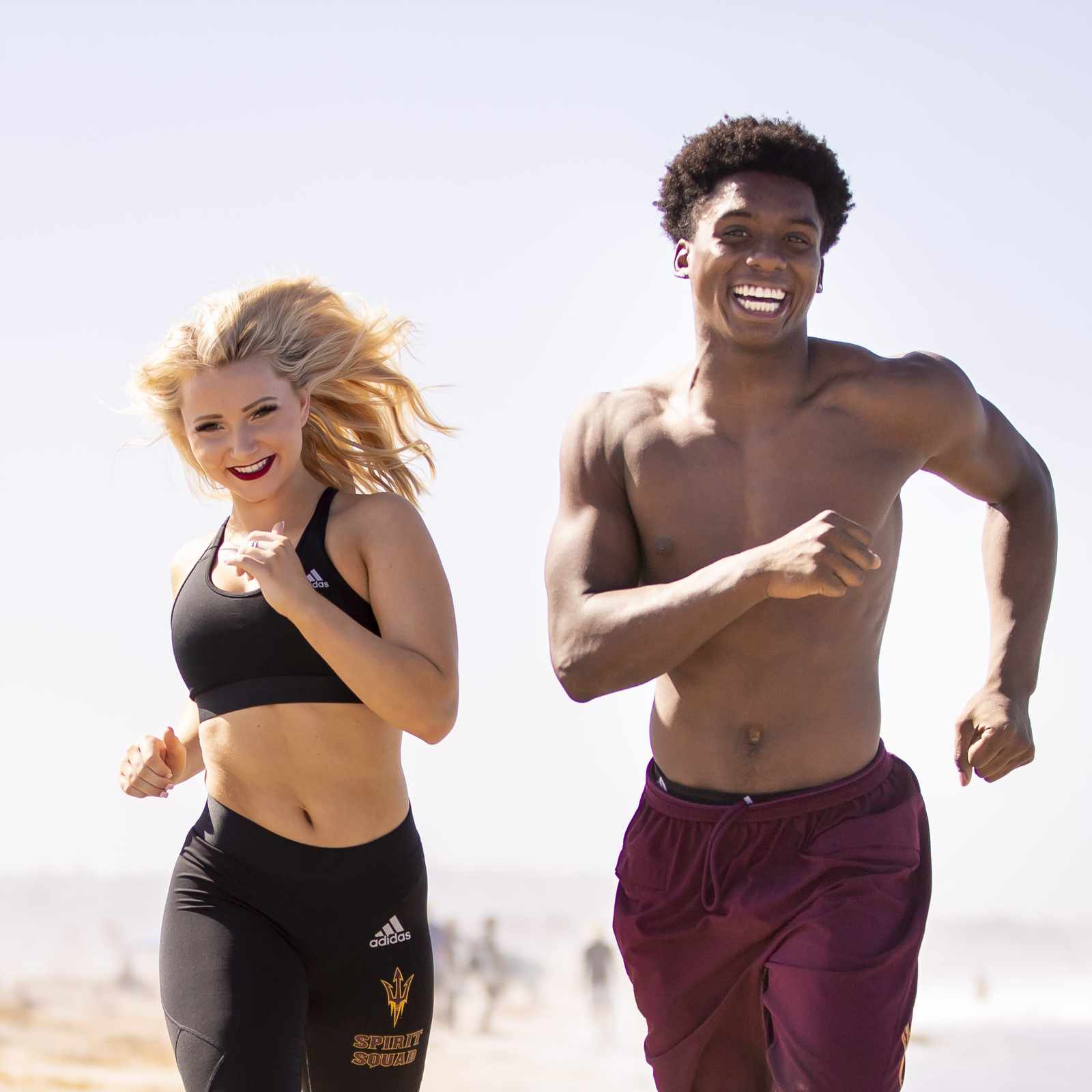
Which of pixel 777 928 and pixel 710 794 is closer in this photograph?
pixel 777 928

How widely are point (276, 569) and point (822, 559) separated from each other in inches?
41.3

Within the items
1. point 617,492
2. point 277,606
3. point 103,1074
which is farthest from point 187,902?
point 103,1074

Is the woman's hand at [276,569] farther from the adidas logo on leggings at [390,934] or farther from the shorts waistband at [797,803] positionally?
the shorts waistband at [797,803]

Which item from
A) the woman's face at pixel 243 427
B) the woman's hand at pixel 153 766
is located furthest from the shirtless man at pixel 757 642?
the woman's hand at pixel 153 766

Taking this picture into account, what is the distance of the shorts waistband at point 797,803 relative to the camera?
3223 millimetres

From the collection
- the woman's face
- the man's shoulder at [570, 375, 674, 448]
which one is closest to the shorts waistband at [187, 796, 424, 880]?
the woman's face

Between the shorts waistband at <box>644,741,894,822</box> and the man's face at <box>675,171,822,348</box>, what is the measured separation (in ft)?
3.04

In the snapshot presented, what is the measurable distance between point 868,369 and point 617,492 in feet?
1.98

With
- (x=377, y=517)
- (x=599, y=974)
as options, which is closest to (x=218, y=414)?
(x=377, y=517)

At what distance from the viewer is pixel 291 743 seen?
319 cm

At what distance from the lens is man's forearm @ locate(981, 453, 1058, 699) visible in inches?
142

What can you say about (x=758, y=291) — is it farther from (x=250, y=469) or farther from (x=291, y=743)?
(x=291, y=743)

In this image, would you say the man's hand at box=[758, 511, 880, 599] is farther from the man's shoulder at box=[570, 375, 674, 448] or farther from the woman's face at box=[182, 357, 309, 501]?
the woman's face at box=[182, 357, 309, 501]

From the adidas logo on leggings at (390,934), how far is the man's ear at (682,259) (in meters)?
1.51
